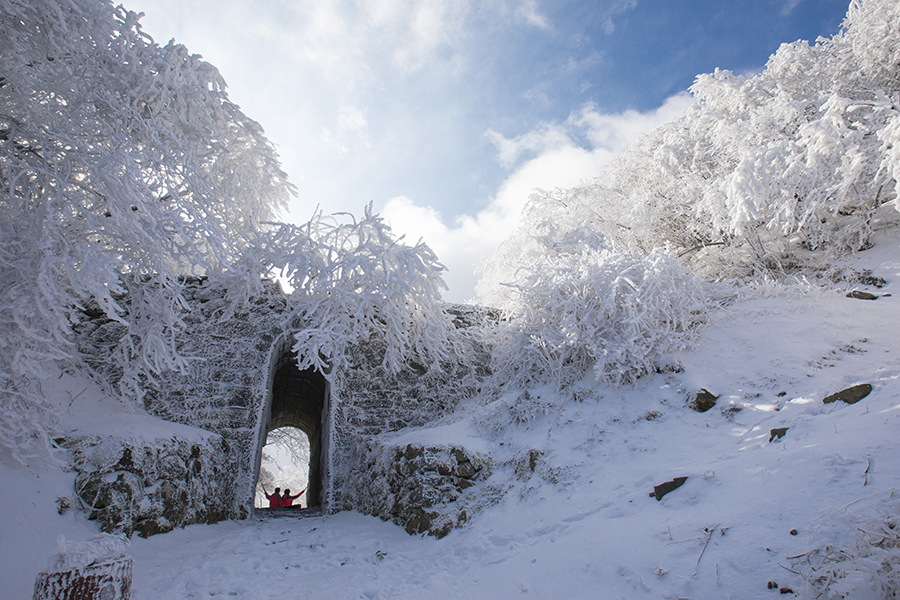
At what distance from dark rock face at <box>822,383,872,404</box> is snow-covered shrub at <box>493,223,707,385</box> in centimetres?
173

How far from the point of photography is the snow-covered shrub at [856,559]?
1719mm

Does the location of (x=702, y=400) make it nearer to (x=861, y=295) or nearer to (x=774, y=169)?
(x=861, y=295)

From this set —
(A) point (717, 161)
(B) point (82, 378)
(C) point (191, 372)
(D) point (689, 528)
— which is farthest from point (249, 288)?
(A) point (717, 161)

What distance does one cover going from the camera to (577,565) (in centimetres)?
291

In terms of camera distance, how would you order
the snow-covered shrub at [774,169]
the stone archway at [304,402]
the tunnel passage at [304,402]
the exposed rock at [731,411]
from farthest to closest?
the tunnel passage at [304,402], the stone archway at [304,402], the snow-covered shrub at [774,169], the exposed rock at [731,411]

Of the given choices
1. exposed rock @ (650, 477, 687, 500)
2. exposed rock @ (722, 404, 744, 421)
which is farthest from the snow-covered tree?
exposed rock @ (722, 404, 744, 421)

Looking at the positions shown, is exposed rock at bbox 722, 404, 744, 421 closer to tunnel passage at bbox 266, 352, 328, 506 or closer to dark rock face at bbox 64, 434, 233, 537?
dark rock face at bbox 64, 434, 233, 537

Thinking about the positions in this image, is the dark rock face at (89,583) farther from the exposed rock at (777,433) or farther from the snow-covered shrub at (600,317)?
the snow-covered shrub at (600,317)

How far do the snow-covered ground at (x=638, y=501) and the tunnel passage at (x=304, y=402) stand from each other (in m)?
3.32

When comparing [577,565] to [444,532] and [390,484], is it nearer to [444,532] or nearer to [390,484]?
[444,532]

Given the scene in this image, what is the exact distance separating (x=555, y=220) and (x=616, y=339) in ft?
20.5

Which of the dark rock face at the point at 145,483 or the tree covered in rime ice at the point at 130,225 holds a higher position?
the tree covered in rime ice at the point at 130,225

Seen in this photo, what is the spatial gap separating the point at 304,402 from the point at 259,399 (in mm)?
4910

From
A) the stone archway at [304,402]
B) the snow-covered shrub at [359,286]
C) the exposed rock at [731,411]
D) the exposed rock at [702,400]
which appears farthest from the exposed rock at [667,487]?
the stone archway at [304,402]
